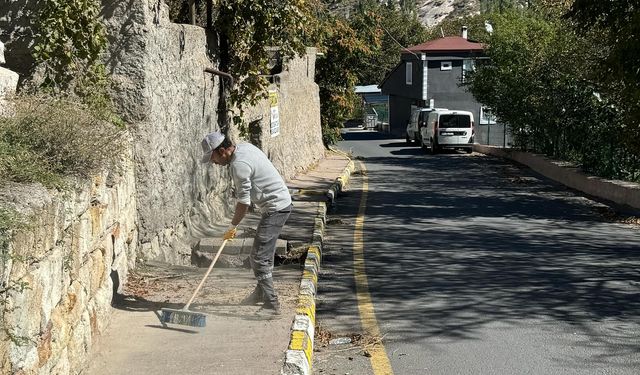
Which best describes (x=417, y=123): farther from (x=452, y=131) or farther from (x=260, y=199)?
(x=260, y=199)

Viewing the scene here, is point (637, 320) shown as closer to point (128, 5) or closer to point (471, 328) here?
point (471, 328)

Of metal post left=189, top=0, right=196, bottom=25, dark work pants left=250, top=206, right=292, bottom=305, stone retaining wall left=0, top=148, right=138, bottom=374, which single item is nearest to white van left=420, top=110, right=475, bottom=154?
metal post left=189, top=0, right=196, bottom=25

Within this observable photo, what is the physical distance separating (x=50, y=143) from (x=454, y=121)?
Result: 1396 inches

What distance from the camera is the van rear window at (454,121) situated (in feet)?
135

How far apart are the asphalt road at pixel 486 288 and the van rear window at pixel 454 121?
22.0 m

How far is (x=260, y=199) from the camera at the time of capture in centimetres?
820

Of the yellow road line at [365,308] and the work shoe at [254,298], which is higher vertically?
the work shoe at [254,298]

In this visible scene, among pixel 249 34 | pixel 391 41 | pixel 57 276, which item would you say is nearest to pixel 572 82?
pixel 249 34

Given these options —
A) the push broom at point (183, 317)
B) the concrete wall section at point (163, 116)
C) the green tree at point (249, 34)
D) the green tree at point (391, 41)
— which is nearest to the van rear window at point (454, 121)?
the green tree at point (249, 34)

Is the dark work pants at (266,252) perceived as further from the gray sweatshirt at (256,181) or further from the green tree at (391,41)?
the green tree at (391,41)

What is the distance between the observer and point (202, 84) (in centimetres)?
1352

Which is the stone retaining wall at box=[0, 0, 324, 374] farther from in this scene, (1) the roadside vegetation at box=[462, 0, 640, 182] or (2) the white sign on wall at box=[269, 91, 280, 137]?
(1) the roadside vegetation at box=[462, 0, 640, 182]

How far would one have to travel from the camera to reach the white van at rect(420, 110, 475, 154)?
134 feet

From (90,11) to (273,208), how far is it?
3238mm
